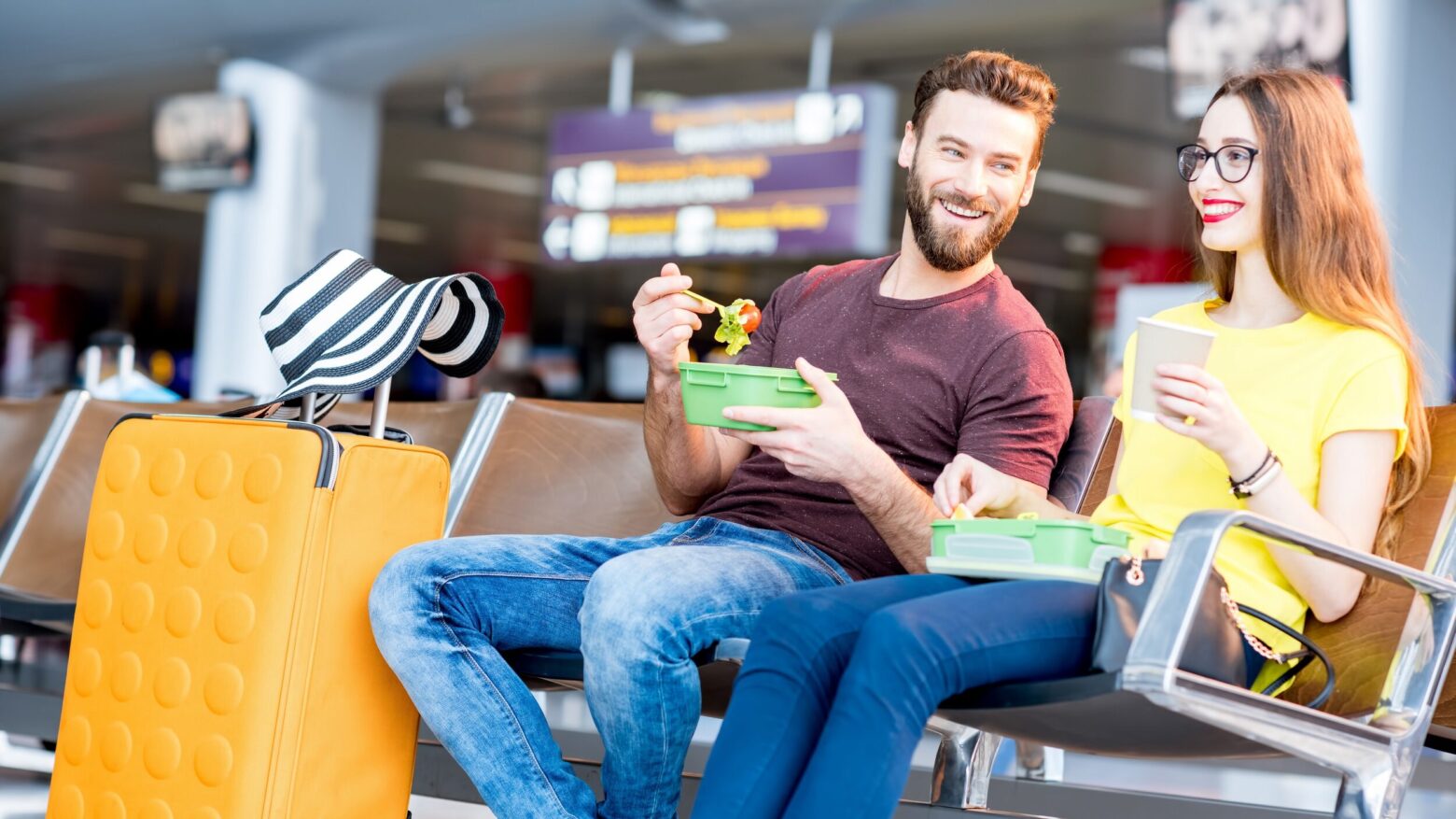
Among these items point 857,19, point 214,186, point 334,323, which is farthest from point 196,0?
point 334,323

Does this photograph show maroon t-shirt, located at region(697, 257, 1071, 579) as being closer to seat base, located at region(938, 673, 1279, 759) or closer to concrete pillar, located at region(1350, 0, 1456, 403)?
seat base, located at region(938, 673, 1279, 759)

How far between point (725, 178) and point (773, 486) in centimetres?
476

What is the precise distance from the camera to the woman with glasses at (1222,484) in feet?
5.15

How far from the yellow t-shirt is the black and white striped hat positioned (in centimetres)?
99

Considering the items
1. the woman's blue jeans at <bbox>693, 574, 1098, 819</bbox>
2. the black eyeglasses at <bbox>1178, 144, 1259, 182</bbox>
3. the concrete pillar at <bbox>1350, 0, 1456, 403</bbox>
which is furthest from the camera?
the concrete pillar at <bbox>1350, 0, 1456, 403</bbox>

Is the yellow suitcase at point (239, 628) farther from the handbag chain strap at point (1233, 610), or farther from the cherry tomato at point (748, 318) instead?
the handbag chain strap at point (1233, 610)

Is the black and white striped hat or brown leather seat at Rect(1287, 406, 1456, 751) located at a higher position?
the black and white striped hat

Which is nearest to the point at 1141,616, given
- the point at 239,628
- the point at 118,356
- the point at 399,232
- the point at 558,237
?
the point at 239,628

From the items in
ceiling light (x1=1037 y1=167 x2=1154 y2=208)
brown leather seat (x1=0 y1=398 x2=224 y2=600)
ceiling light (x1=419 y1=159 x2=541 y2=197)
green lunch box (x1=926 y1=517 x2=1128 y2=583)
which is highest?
ceiling light (x1=1037 y1=167 x2=1154 y2=208)

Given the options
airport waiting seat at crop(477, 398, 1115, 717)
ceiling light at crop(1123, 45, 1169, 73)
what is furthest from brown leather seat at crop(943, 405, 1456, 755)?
ceiling light at crop(1123, 45, 1169, 73)

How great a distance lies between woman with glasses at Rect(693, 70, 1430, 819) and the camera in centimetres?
157

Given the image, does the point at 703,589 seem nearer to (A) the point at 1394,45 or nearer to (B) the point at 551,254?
(A) the point at 1394,45

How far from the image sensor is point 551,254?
295 inches

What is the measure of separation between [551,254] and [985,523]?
5.91 m
